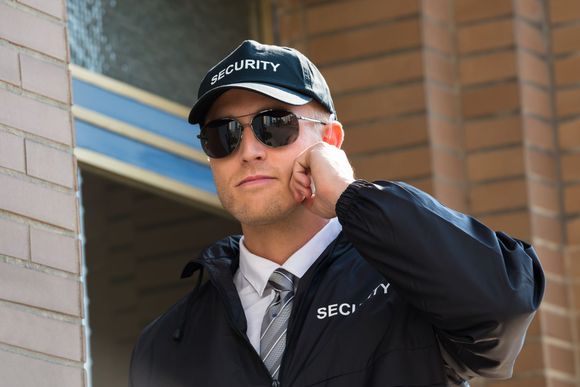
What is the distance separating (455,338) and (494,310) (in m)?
0.13

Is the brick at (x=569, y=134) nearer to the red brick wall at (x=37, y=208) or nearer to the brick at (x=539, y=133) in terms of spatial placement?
the brick at (x=539, y=133)

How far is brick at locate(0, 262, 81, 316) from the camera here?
380cm

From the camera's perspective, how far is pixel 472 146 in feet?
19.8

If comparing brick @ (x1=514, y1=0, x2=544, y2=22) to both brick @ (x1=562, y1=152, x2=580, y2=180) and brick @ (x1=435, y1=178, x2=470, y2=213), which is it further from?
brick @ (x1=435, y1=178, x2=470, y2=213)

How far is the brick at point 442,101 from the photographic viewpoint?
5.96 metres

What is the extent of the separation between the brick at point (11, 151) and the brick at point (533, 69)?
2.60 m

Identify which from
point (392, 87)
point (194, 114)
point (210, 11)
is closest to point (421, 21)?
point (392, 87)

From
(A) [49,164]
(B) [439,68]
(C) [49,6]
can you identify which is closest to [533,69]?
(B) [439,68]

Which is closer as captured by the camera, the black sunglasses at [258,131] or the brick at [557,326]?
the black sunglasses at [258,131]

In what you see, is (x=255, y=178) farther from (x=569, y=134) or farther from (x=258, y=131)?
(x=569, y=134)

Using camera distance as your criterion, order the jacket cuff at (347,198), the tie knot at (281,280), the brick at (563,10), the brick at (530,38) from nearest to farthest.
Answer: the jacket cuff at (347,198) < the tie knot at (281,280) < the brick at (530,38) < the brick at (563,10)

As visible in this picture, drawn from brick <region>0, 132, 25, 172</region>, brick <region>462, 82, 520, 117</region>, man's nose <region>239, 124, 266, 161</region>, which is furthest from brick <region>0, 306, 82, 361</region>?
brick <region>462, 82, 520, 117</region>

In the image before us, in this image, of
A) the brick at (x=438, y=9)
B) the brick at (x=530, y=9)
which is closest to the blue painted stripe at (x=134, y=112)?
the brick at (x=438, y=9)

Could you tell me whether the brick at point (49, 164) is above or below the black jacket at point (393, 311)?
above
